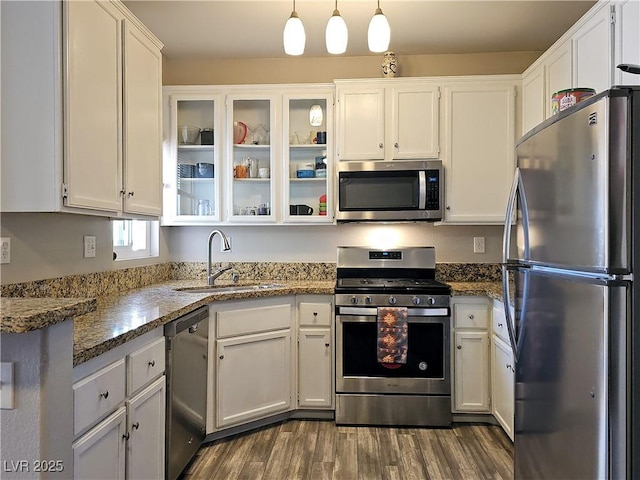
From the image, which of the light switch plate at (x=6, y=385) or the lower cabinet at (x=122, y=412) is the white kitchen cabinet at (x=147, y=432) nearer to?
the lower cabinet at (x=122, y=412)

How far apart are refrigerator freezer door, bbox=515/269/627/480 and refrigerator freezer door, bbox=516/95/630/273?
3.4 inches

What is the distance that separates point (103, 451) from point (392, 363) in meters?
1.82

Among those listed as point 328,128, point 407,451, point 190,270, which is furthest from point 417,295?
point 190,270

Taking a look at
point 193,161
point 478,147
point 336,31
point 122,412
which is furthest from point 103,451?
point 478,147

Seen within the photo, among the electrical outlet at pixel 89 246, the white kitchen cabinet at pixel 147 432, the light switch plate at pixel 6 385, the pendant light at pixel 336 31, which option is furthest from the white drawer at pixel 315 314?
the light switch plate at pixel 6 385

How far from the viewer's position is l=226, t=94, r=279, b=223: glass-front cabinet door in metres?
3.21

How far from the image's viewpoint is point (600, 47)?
2.02 metres

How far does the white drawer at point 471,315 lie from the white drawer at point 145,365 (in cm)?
185

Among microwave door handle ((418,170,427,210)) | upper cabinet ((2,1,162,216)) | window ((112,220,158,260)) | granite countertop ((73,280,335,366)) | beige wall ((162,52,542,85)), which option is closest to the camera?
granite countertop ((73,280,335,366))

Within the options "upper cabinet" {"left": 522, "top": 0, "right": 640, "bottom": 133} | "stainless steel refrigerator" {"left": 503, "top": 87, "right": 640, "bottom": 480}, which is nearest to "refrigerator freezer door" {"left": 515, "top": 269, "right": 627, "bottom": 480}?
"stainless steel refrigerator" {"left": 503, "top": 87, "right": 640, "bottom": 480}

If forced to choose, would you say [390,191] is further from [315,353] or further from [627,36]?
[627,36]

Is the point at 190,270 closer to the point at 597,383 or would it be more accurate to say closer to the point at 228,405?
the point at 228,405

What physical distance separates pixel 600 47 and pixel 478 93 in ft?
3.52

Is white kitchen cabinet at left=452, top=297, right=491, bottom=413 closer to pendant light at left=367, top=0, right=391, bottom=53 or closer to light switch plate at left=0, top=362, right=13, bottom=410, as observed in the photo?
pendant light at left=367, top=0, right=391, bottom=53
